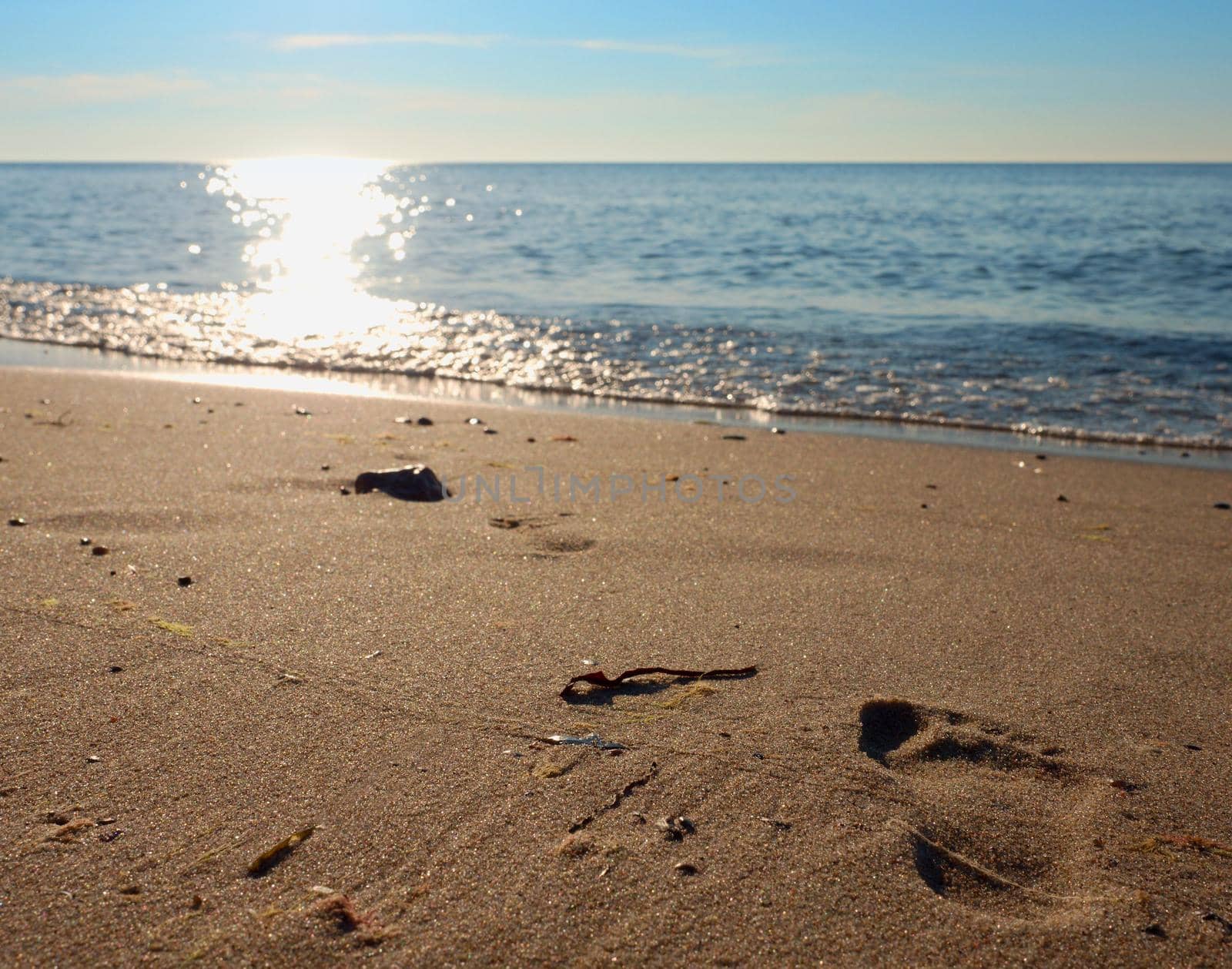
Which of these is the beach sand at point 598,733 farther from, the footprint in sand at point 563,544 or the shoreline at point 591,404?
the shoreline at point 591,404

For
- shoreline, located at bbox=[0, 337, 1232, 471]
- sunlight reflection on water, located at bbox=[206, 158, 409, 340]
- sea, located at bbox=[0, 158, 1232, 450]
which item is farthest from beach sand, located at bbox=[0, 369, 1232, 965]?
sunlight reflection on water, located at bbox=[206, 158, 409, 340]

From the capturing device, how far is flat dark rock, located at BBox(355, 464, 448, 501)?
160 inches

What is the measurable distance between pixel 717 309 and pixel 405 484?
8365 mm

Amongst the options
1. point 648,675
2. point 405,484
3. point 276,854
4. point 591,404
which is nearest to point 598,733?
point 648,675

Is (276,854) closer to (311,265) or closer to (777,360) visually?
(777,360)

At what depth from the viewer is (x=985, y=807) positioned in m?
2.01

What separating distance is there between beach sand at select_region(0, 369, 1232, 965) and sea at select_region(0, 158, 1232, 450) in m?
3.76

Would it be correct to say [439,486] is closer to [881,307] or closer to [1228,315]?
[881,307]

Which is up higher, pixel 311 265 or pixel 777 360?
pixel 311 265

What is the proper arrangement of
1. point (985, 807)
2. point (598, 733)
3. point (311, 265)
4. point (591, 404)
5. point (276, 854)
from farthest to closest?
point (311, 265) → point (591, 404) → point (598, 733) → point (985, 807) → point (276, 854)

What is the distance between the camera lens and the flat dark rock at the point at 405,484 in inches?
160

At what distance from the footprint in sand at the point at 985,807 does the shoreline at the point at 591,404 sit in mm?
4165

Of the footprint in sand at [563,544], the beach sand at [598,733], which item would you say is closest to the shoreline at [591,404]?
the beach sand at [598,733]

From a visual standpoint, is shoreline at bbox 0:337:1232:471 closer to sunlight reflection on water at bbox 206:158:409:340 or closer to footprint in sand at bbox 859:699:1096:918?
sunlight reflection on water at bbox 206:158:409:340
